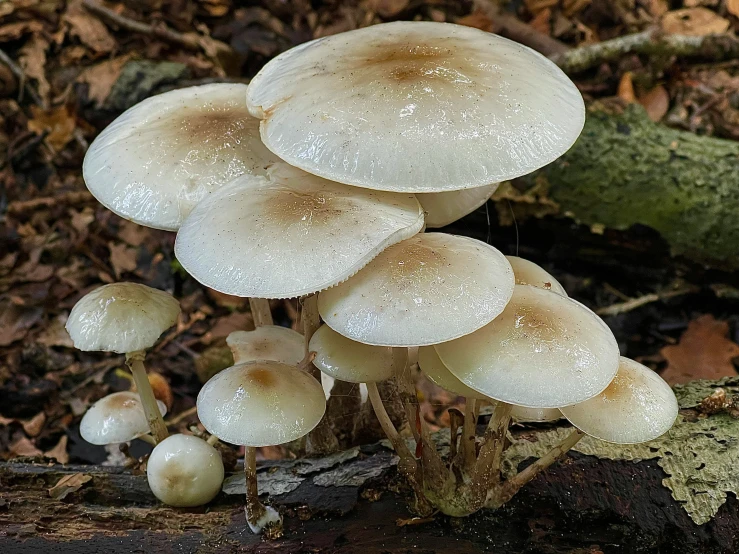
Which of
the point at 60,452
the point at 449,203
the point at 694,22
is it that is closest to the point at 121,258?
the point at 60,452

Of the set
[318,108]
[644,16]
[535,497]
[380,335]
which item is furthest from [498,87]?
[644,16]

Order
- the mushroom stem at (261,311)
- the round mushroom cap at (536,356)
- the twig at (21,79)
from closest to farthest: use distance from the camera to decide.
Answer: the round mushroom cap at (536,356), the mushroom stem at (261,311), the twig at (21,79)

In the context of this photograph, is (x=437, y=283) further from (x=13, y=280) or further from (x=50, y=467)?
(x=13, y=280)

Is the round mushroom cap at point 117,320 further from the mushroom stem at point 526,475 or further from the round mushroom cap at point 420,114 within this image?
the mushroom stem at point 526,475

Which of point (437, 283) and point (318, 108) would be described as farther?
point (318, 108)

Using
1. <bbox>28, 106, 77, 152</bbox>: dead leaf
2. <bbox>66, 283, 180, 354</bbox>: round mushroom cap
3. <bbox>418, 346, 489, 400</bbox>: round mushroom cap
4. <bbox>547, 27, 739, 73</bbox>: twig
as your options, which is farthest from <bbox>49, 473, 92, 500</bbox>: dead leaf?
<bbox>547, 27, 739, 73</bbox>: twig

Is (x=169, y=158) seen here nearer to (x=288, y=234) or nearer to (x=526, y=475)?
(x=288, y=234)

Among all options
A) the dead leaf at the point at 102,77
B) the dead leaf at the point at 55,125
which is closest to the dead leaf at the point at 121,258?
the dead leaf at the point at 55,125
